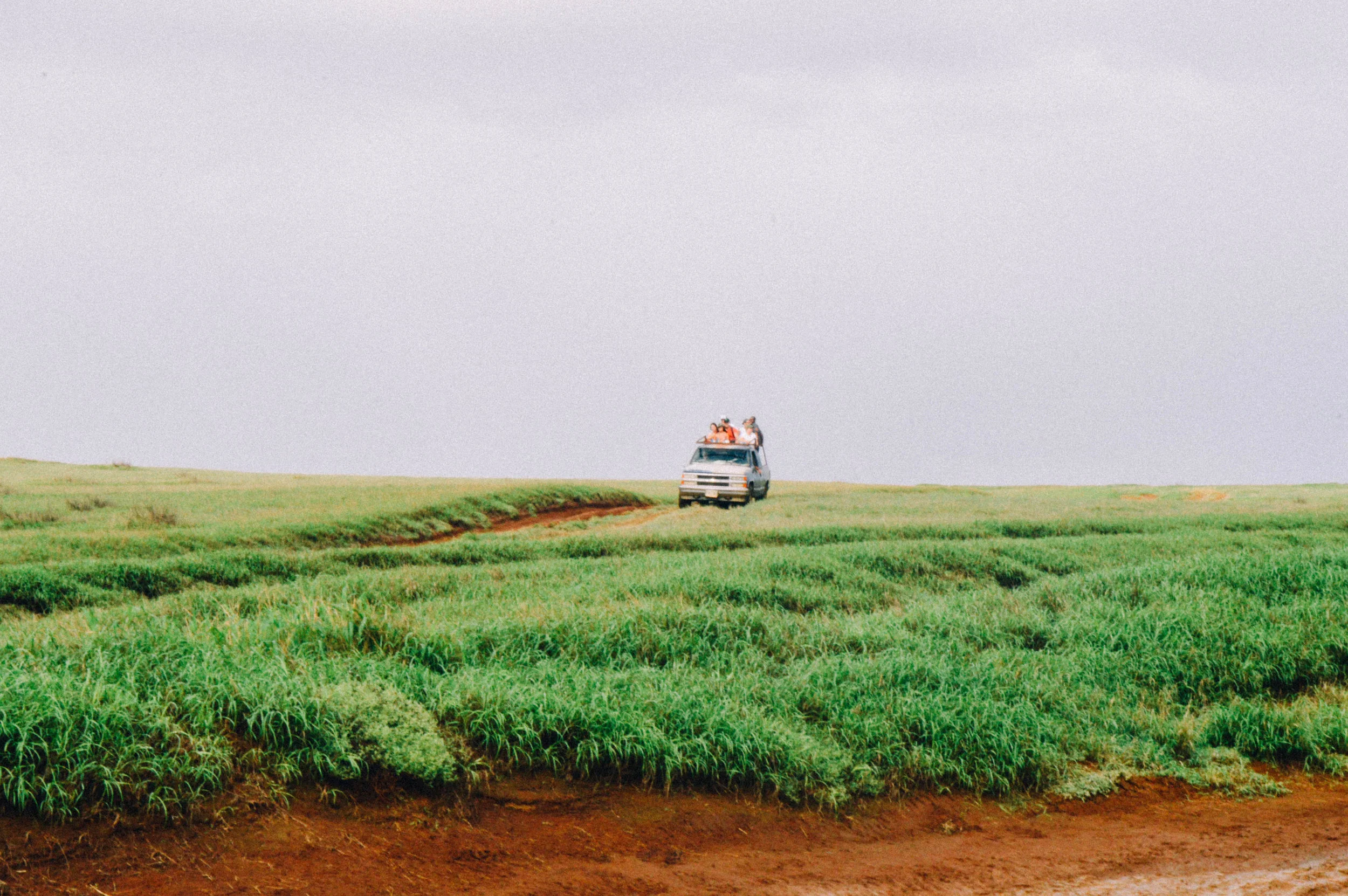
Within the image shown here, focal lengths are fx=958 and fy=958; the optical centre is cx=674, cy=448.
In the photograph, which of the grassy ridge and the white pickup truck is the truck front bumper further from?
the grassy ridge

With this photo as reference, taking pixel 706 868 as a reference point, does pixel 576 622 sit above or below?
above

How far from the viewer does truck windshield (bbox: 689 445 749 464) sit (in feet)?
107

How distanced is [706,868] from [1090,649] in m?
6.10

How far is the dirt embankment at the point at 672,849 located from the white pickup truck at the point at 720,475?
24.9 metres

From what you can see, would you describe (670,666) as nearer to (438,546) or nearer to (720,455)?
Result: (438,546)

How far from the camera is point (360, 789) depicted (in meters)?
5.79

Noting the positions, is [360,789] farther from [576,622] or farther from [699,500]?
[699,500]

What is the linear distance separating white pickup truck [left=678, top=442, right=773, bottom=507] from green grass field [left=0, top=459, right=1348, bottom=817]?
45.9 ft

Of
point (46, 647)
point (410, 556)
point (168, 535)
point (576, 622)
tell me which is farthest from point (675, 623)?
point (168, 535)

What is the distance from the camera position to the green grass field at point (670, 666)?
586 centimetres

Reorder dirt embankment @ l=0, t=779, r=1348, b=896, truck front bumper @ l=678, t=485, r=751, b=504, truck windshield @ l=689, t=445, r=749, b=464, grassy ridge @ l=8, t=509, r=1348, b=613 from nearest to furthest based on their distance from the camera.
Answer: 1. dirt embankment @ l=0, t=779, r=1348, b=896
2. grassy ridge @ l=8, t=509, r=1348, b=613
3. truck front bumper @ l=678, t=485, r=751, b=504
4. truck windshield @ l=689, t=445, r=749, b=464

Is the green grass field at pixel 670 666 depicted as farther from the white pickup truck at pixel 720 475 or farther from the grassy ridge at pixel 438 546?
the white pickup truck at pixel 720 475

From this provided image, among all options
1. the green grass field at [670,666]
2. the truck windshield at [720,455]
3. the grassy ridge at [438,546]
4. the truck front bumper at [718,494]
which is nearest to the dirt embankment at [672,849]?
the green grass field at [670,666]

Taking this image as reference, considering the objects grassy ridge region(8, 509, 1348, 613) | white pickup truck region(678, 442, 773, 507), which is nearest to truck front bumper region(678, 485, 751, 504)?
white pickup truck region(678, 442, 773, 507)
